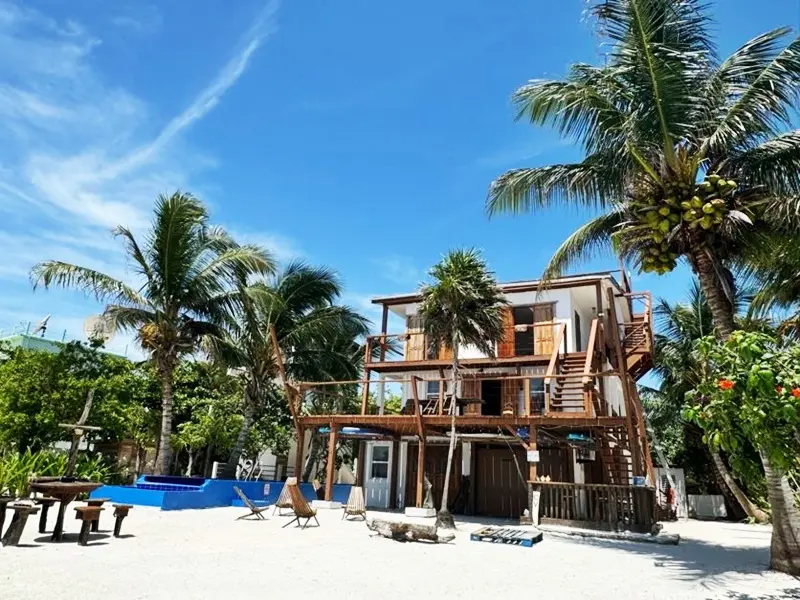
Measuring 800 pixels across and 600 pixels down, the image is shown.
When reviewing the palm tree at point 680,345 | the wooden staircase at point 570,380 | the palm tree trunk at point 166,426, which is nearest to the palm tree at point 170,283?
the palm tree trunk at point 166,426

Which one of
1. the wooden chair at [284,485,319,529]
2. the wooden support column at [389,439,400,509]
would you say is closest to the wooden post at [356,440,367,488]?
the wooden support column at [389,439,400,509]

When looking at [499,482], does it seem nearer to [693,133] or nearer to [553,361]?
[553,361]

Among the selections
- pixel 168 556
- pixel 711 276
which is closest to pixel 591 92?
pixel 711 276

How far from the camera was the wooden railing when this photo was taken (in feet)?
40.5

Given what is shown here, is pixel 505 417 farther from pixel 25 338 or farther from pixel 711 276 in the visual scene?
pixel 25 338

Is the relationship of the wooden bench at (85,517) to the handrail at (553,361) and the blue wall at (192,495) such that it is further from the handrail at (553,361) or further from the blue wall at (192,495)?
the handrail at (553,361)

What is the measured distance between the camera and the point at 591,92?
9320 mm

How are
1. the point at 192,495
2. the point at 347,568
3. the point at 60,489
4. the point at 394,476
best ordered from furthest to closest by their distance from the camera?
the point at 394,476 → the point at 192,495 → the point at 60,489 → the point at 347,568

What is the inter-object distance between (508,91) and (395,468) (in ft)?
44.8

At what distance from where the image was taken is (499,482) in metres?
18.1

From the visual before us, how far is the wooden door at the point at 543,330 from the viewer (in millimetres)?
17812

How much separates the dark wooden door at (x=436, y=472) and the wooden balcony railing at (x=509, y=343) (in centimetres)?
313

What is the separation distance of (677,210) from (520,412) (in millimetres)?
11030

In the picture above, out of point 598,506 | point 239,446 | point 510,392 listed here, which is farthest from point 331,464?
point 598,506
